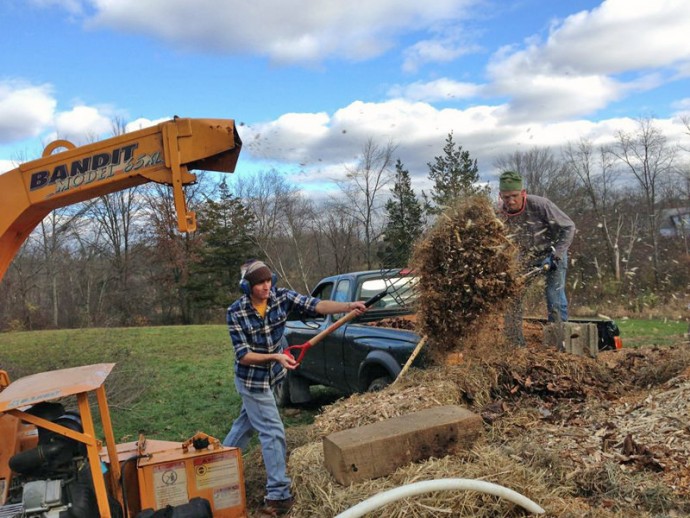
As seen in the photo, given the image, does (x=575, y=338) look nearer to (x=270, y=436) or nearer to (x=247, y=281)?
(x=270, y=436)

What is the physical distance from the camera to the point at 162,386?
34.7 ft

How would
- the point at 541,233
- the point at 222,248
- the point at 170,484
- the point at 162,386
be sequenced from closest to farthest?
the point at 170,484 < the point at 541,233 < the point at 162,386 < the point at 222,248

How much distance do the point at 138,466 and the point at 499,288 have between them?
3.41 meters

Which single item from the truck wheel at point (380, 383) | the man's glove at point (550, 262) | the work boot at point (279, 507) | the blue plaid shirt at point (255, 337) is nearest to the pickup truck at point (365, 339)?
the truck wheel at point (380, 383)

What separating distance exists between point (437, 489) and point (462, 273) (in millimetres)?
2786

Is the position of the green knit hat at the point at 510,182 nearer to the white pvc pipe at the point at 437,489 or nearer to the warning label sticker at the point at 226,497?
the white pvc pipe at the point at 437,489

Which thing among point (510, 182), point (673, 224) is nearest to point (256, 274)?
point (510, 182)

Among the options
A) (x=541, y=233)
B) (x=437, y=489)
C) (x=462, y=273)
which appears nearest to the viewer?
(x=437, y=489)

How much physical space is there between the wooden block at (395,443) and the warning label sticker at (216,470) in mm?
938

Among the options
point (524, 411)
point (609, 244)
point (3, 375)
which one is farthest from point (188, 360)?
point (609, 244)

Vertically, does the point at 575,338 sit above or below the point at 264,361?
below

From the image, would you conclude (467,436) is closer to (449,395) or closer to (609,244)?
(449,395)

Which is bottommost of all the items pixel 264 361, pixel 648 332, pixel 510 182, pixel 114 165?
pixel 648 332

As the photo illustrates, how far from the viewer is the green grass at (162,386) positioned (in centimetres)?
793
